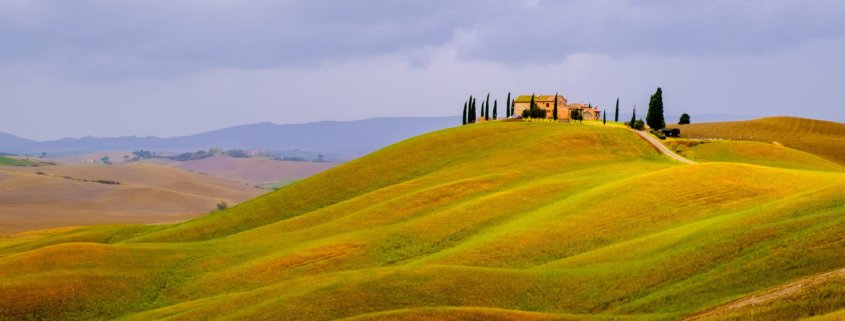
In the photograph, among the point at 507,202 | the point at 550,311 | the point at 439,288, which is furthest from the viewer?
the point at 507,202

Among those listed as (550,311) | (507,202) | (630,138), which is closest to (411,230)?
(507,202)

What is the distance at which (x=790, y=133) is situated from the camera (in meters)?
146

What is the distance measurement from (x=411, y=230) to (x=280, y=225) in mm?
25112

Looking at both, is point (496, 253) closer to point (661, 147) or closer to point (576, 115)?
point (661, 147)

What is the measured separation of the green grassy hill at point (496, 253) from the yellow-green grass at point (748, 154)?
8.97 metres

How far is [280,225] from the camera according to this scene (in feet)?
298

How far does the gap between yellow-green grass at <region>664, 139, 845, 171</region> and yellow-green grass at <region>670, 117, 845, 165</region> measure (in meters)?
18.6

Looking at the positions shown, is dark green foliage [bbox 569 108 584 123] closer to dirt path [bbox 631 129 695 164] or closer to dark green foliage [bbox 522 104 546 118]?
dark green foliage [bbox 522 104 546 118]

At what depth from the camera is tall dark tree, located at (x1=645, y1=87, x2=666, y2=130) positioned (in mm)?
134375

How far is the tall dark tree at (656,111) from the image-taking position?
13438 cm

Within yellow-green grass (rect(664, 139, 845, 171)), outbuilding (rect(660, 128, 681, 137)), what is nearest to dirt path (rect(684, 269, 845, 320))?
yellow-green grass (rect(664, 139, 845, 171))

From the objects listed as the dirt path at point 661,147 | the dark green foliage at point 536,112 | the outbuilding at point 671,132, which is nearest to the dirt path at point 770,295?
the dirt path at point 661,147

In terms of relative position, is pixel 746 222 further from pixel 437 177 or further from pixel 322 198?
pixel 322 198

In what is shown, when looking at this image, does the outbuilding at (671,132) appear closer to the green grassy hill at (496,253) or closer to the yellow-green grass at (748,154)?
the yellow-green grass at (748,154)
